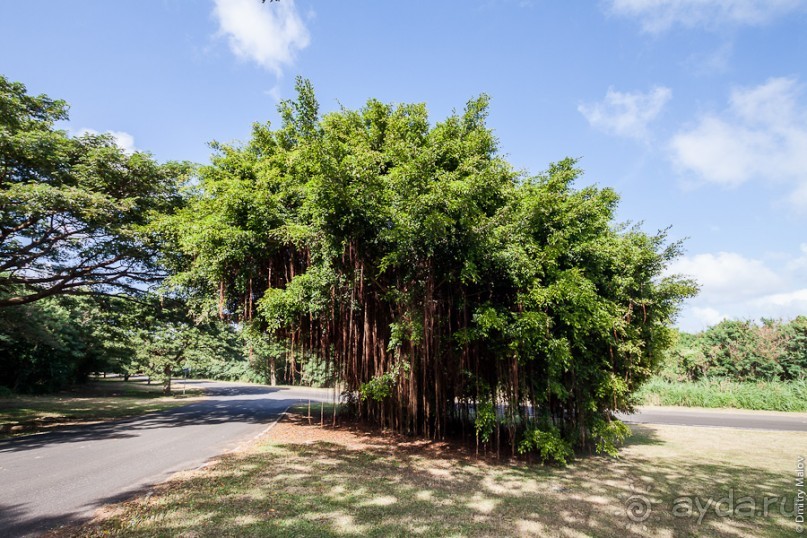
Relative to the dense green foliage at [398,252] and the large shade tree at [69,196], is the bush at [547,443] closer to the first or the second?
the dense green foliage at [398,252]

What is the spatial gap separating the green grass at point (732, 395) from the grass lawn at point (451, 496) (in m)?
12.5

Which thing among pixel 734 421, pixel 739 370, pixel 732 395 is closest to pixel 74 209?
pixel 734 421

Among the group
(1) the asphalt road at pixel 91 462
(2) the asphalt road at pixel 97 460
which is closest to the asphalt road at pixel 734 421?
(2) the asphalt road at pixel 97 460

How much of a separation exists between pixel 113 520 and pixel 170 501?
67cm

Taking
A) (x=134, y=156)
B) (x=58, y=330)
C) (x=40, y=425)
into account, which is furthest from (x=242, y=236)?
Result: (x=58, y=330)

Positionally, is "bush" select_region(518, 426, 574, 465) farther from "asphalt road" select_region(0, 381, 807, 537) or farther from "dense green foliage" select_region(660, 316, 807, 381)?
"dense green foliage" select_region(660, 316, 807, 381)

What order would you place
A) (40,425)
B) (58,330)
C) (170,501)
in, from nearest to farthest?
(170,501), (40,425), (58,330)

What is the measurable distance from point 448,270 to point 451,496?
422cm

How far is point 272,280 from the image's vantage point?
10094 millimetres

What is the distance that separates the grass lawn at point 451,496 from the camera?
425 cm

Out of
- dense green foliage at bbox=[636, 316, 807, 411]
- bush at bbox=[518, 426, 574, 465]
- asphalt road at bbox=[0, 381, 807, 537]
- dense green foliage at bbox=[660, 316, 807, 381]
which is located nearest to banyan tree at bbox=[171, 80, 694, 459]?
bush at bbox=[518, 426, 574, 465]

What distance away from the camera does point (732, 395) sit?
20672 millimetres

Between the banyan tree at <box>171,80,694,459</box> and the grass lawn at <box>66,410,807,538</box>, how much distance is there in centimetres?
115

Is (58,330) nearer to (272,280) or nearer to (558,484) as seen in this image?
(272,280)
